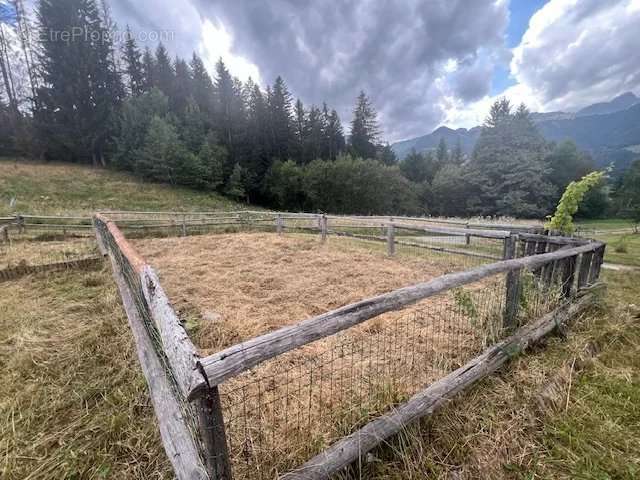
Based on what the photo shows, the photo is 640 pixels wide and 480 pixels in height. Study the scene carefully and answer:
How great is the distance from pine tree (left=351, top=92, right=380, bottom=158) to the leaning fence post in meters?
42.6

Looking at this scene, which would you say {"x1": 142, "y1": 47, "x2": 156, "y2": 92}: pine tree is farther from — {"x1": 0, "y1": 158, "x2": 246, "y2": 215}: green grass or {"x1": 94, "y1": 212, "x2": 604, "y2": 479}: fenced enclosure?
{"x1": 94, "y1": 212, "x2": 604, "y2": 479}: fenced enclosure

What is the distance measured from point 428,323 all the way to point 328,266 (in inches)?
113

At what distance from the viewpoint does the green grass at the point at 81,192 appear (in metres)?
15.9

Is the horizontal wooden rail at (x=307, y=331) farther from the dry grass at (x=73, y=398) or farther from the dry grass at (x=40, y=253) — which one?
the dry grass at (x=40, y=253)

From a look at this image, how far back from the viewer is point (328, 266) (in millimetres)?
5992

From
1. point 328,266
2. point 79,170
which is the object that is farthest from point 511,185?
point 79,170

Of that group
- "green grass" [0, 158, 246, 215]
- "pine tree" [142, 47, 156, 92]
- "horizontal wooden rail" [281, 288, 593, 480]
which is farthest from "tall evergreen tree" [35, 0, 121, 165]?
"horizontal wooden rail" [281, 288, 593, 480]

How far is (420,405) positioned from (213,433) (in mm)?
1377

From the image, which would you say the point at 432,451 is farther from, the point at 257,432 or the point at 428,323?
the point at 428,323

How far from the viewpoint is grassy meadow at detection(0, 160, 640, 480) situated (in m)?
1.63

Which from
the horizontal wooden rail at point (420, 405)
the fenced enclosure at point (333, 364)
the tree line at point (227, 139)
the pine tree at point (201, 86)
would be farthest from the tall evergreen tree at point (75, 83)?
the horizontal wooden rail at point (420, 405)

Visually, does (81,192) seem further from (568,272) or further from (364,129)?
(364,129)

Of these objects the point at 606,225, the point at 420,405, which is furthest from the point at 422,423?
the point at 606,225

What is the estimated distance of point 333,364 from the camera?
2611 mm
